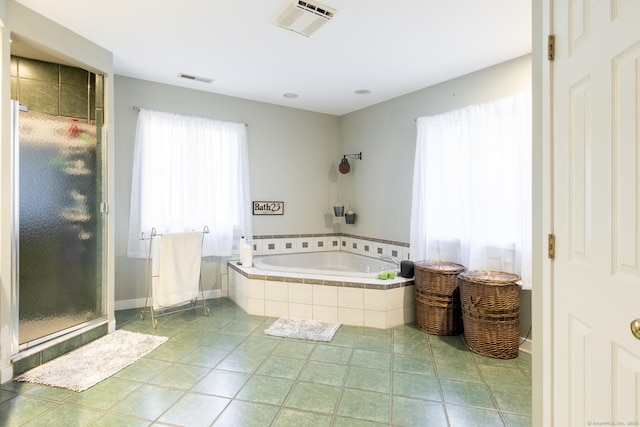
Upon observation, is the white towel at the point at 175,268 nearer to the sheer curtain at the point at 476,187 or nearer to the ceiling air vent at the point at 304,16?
the ceiling air vent at the point at 304,16

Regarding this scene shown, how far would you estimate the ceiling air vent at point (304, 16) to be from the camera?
2.14 m

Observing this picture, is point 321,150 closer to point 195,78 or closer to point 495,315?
point 195,78

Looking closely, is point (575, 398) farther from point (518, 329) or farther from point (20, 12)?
point (20, 12)

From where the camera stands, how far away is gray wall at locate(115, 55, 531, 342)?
3.37 meters

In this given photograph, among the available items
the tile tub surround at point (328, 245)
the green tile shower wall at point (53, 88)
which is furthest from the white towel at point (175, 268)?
the green tile shower wall at point (53, 88)

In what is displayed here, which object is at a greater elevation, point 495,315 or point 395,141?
point 395,141

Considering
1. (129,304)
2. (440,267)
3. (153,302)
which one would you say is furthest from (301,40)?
(129,304)

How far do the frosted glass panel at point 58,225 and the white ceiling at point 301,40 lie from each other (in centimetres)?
87

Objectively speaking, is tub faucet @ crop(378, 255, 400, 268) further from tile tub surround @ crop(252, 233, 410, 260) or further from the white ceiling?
the white ceiling

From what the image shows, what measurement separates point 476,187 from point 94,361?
344 cm

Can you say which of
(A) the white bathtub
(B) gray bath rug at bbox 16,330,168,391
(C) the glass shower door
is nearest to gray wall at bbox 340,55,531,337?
(A) the white bathtub

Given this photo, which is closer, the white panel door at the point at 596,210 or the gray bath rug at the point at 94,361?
the white panel door at the point at 596,210

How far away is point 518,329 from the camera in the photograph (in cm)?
253

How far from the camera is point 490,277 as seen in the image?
2.56 metres
